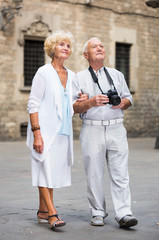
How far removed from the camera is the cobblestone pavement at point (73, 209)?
451 cm

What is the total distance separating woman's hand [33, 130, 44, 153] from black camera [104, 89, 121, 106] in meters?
0.74

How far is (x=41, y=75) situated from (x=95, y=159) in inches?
37.3

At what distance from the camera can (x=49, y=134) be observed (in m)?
4.88

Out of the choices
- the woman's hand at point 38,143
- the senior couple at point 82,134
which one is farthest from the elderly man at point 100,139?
the woman's hand at point 38,143

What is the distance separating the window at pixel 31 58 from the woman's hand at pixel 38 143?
13233 mm

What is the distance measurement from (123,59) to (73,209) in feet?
50.9

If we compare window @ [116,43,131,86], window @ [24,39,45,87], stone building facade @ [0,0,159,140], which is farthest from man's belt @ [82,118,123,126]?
window @ [116,43,131,86]

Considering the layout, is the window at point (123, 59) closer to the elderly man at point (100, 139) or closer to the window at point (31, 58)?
the window at point (31, 58)

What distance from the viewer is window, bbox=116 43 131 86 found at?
2045cm

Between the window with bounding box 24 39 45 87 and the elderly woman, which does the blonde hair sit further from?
the window with bounding box 24 39 45 87

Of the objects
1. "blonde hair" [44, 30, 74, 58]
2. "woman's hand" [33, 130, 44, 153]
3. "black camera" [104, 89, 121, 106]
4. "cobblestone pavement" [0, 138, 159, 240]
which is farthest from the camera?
"blonde hair" [44, 30, 74, 58]

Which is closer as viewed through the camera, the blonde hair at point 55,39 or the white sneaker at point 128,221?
the white sneaker at point 128,221

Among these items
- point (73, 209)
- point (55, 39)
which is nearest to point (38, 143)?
point (55, 39)

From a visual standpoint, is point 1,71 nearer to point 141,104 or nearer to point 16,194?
point 141,104
